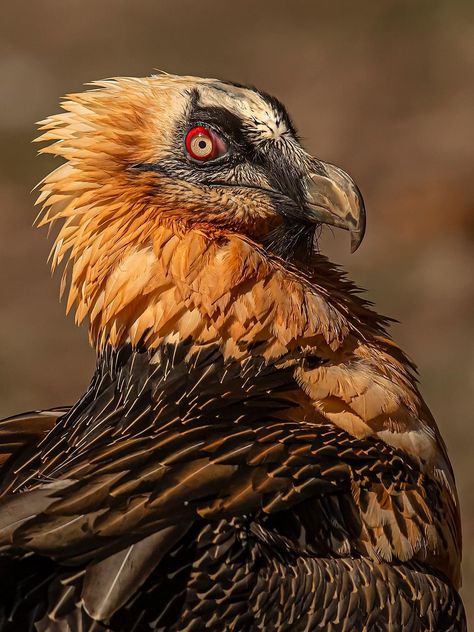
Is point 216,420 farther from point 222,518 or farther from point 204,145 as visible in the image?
point 204,145

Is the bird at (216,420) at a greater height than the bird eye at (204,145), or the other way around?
the bird eye at (204,145)

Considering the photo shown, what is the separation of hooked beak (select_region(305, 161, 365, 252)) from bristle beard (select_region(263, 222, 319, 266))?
12 centimetres

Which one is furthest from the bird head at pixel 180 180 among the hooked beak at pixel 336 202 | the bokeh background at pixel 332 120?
the bokeh background at pixel 332 120

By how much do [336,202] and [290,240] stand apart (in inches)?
11.5

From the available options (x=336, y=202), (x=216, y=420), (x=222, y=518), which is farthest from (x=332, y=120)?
(x=222, y=518)

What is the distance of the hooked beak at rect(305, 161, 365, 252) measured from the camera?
15.1 feet

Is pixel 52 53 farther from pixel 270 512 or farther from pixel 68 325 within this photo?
pixel 270 512

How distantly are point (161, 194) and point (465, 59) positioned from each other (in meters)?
11.1

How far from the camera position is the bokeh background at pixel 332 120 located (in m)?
11.8

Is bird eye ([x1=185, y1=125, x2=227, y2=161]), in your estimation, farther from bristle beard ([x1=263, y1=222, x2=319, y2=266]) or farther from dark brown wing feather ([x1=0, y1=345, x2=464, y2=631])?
dark brown wing feather ([x1=0, y1=345, x2=464, y2=631])

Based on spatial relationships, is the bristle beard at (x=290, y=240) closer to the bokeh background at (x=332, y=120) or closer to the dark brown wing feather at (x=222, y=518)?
the dark brown wing feather at (x=222, y=518)

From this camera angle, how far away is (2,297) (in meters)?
12.9

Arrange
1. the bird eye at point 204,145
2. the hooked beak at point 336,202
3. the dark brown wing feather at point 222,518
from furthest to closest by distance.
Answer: the bird eye at point 204,145 → the hooked beak at point 336,202 → the dark brown wing feather at point 222,518

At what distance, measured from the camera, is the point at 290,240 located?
15.8ft
